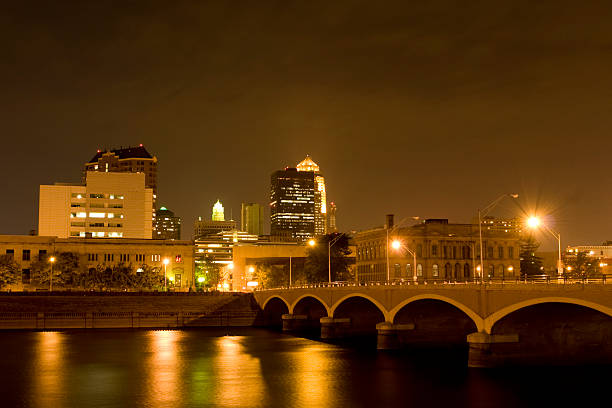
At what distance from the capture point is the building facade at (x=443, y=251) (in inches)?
6422

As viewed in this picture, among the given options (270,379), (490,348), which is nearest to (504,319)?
(490,348)

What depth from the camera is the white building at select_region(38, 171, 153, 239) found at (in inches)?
7470

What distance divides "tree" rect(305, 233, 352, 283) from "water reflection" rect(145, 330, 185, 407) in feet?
172

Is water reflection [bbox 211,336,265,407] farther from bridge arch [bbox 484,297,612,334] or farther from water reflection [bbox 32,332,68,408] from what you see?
bridge arch [bbox 484,297,612,334]

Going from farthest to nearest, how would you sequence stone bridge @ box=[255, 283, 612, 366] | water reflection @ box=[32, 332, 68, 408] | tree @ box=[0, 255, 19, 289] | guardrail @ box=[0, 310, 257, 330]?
tree @ box=[0, 255, 19, 289] → guardrail @ box=[0, 310, 257, 330] → stone bridge @ box=[255, 283, 612, 366] → water reflection @ box=[32, 332, 68, 408]

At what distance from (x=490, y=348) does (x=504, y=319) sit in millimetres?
2515

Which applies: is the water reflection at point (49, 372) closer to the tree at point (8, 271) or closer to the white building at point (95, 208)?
the tree at point (8, 271)

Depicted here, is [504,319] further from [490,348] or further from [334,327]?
[334,327]

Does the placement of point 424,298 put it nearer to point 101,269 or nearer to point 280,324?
point 280,324

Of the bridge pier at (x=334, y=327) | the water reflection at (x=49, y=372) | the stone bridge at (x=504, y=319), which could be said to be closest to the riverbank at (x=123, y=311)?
the water reflection at (x=49, y=372)

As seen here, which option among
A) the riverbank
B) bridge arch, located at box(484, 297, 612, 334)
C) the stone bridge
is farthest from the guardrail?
bridge arch, located at box(484, 297, 612, 334)

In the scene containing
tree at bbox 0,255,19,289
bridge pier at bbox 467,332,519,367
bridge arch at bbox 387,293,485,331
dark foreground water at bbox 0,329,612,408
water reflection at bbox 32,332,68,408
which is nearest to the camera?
dark foreground water at bbox 0,329,612,408

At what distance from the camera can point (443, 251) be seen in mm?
165625

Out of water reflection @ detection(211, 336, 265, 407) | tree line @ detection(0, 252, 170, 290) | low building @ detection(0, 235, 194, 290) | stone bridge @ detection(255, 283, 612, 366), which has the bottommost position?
water reflection @ detection(211, 336, 265, 407)
